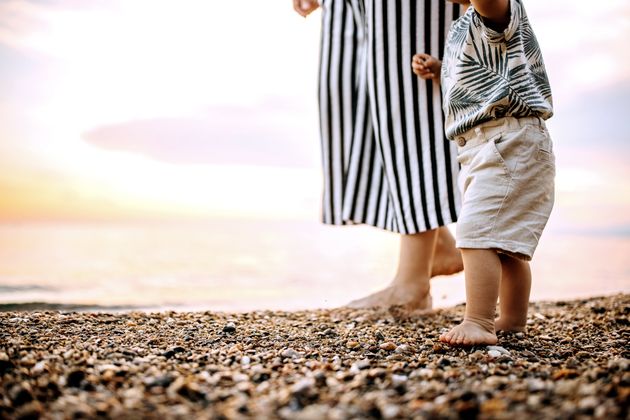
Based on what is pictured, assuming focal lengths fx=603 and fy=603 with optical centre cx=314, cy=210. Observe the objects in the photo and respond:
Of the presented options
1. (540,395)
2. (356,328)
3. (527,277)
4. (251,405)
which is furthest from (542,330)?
(251,405)

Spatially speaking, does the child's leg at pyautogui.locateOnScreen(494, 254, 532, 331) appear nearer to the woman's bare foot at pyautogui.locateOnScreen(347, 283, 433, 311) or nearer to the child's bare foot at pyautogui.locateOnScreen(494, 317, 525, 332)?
the child's bare foot at pyautogui.locateOnScreen(494, 317, 525, 332)

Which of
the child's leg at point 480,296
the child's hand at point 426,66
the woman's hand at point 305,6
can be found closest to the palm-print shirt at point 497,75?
the child's hand at point 426,66

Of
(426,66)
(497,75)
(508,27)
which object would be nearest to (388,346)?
(497,75)

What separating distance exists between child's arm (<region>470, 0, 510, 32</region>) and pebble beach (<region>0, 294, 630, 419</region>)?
3.59 ft

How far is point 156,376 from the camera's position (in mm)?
1503

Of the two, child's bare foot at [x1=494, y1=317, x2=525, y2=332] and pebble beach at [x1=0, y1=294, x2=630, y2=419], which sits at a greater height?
child's bare foot at [x1=494, y1=317, x2=525, y2=332]

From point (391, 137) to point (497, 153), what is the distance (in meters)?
0.89

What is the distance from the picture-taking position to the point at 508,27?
206cm

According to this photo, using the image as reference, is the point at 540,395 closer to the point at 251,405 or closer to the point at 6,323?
the point at 251,405

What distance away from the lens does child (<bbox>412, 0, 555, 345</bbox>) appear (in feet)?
6.71

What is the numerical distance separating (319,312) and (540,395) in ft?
5.68

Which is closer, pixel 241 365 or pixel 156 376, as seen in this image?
pixel 156 376

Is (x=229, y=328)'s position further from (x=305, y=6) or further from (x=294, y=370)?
(x=305, y=6)

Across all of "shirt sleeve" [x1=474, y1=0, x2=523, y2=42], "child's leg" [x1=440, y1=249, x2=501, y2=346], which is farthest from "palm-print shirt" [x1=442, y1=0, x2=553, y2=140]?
"child's leg" [x1=440, y1=249, x2=501, y2=346]
